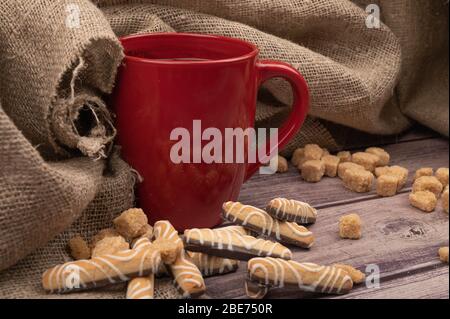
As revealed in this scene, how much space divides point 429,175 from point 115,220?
0.37 meters

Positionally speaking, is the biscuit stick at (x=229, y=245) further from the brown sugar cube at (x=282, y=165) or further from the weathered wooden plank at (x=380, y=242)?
the brown sugar cube at (x=282, y=165)

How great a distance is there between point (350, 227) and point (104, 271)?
9.9 inches

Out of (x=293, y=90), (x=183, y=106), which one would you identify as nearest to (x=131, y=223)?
(x=183, y=106)

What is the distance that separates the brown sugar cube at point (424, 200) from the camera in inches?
28.6

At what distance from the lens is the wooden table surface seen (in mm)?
605

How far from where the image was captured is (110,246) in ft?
2.06

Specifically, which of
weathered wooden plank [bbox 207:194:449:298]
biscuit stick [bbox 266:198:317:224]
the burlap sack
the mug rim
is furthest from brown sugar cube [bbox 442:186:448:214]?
the burlap sack

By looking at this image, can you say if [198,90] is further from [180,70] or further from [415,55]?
[415,55]

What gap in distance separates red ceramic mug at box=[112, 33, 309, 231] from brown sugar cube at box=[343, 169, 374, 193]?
11 cm

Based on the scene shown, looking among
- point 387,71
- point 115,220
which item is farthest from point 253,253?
point 387,71

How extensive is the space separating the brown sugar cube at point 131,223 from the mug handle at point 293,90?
143mm

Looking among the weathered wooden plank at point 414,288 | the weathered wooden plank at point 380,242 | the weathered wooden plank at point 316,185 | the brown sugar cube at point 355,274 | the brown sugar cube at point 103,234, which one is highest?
the brown sugar cube at point 355,274

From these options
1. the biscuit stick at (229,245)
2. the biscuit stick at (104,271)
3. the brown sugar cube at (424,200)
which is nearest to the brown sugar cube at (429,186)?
the brown sugar cube at (424,200)

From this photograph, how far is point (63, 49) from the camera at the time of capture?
2.11 ft
